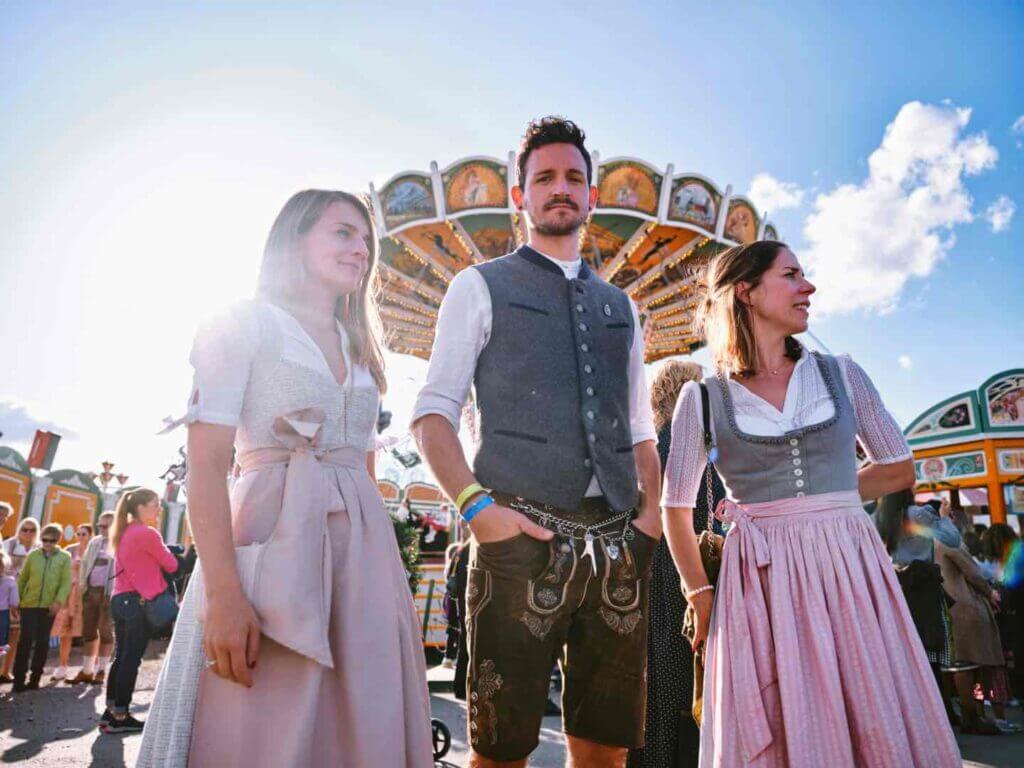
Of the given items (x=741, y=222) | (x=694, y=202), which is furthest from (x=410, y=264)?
(x=741, y=222)

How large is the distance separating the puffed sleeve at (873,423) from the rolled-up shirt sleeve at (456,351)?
3.94 ft

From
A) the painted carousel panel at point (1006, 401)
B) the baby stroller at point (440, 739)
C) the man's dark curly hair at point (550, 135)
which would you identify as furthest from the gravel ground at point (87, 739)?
the painted carousel panel at point (1006, 401)

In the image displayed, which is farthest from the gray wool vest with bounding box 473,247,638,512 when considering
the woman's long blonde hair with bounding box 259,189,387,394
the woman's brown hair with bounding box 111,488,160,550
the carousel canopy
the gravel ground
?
the carousel canopy

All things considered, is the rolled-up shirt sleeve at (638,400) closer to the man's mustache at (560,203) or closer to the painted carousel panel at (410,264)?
the man's mustache at (560,203)

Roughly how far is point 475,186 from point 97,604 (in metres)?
7.56

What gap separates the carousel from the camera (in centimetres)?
1479

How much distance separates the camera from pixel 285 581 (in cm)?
143

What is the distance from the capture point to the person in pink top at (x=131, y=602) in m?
5.45

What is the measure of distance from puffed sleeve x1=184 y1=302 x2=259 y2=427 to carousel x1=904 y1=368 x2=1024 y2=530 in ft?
51.5

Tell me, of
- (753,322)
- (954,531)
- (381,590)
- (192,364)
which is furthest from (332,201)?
(954,531)

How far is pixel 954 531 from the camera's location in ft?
20.4

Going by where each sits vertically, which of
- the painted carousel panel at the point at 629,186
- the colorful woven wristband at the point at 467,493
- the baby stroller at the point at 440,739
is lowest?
the baby stroller at the point at 440,739

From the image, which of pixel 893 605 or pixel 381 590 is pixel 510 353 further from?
pixel 893 605

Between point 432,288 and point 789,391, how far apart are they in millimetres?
11033
